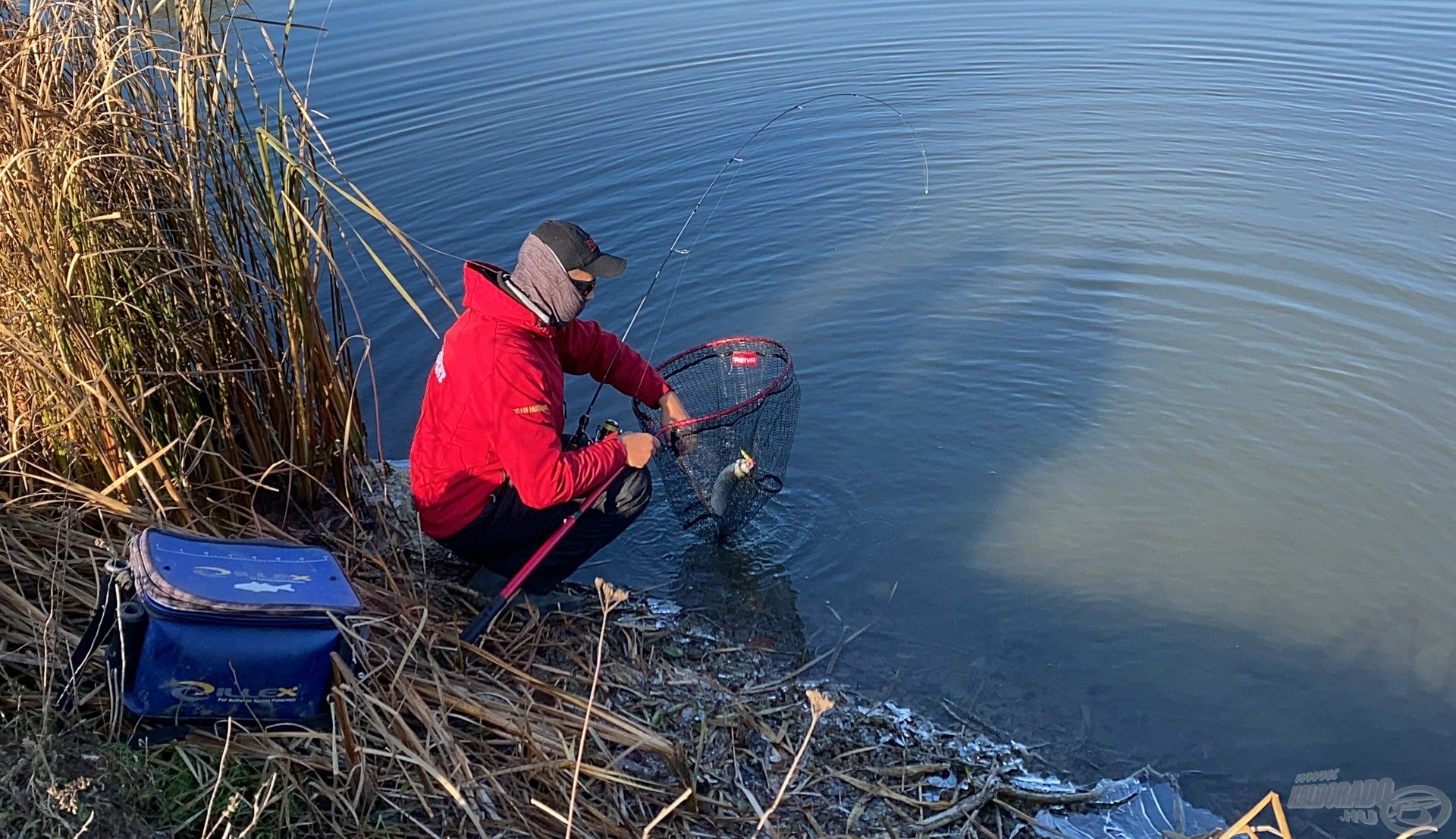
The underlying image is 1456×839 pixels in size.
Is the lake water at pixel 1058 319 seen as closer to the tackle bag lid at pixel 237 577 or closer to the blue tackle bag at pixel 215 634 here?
the tackle bag lid at pixel 237 577

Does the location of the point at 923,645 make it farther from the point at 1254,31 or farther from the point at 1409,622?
the point at 1254,31

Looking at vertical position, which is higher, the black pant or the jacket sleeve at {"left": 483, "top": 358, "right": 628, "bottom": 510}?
the jacket sleeve at {"left": 483, "top": 358, "right": 628, "bottom": 510}

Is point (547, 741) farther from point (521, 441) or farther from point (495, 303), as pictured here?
point (495, 303)

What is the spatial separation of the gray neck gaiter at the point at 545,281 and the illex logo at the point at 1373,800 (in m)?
2.84

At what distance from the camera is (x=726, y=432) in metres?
4.39

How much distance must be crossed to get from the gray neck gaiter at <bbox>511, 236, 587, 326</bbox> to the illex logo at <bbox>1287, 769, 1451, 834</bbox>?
284 centimetres

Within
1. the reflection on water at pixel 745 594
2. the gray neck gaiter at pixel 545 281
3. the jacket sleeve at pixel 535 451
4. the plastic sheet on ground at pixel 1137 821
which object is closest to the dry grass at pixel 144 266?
the gray neck gaiter at pixel 545 281

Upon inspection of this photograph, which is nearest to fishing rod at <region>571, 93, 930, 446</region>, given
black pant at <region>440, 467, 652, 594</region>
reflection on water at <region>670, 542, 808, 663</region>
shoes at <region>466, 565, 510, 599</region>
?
black pant at <region>440, 467, 652, 594</region>

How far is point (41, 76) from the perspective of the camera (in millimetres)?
3541

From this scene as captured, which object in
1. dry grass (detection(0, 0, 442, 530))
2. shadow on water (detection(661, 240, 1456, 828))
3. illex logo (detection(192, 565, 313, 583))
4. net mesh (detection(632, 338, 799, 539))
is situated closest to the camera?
illex logo (detection(192, 565, 313, 583))

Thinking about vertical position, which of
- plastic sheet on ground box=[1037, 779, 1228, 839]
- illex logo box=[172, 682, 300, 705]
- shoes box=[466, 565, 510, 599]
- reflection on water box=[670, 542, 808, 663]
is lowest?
reflection on water box=[670, 542, 808, 663]

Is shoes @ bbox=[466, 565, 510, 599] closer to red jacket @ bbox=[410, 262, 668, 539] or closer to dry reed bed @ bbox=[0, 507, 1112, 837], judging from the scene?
dry reed bed @ bbox=[0, 507, 1112, 837]

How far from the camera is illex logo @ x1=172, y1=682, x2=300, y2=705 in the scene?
9.10 feet

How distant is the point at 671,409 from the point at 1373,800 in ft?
8.92
